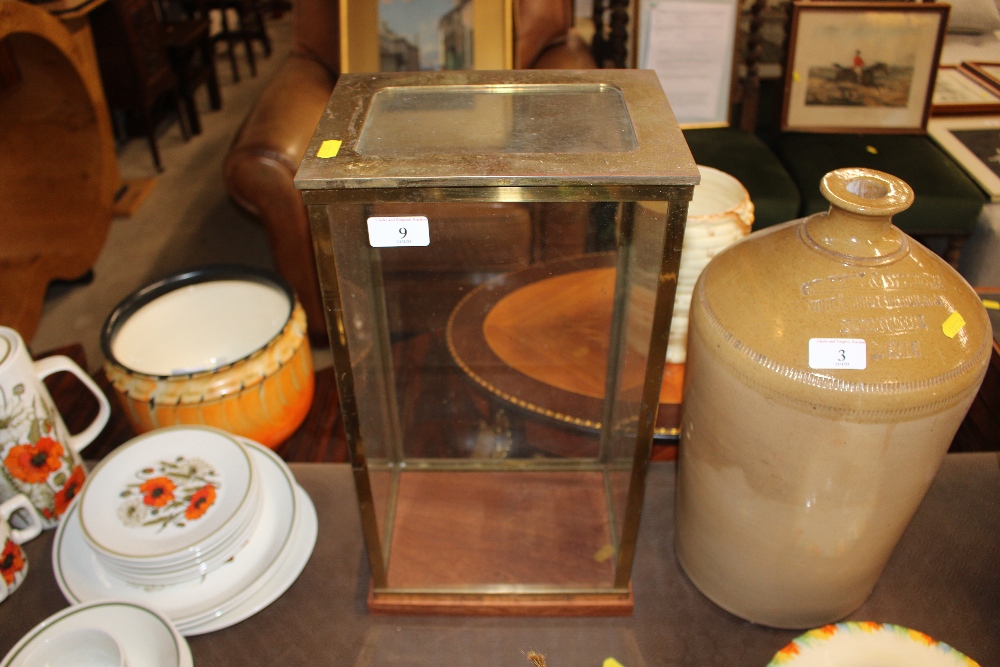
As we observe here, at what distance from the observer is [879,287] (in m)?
0.52

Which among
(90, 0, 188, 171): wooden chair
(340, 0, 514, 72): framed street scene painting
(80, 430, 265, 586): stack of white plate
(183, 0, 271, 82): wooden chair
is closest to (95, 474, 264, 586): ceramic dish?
(80, 430, 265, 586): stack of white plate

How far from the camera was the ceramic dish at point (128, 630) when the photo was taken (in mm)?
535

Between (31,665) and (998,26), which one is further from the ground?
(998,26)

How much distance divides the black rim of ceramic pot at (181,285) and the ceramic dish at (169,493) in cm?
14

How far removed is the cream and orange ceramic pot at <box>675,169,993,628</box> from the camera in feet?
1.68

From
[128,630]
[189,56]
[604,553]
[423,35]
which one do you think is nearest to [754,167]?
[423,35]

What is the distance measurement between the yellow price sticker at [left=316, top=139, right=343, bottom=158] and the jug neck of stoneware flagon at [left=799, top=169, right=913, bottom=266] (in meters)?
0.34

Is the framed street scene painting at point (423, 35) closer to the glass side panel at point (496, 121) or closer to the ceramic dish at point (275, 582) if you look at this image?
the glass side panel at point (496, 121)

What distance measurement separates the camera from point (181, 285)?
937mm

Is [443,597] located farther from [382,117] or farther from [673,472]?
[382,117]

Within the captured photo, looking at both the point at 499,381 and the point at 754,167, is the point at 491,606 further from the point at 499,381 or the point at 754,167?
the point at 754,167

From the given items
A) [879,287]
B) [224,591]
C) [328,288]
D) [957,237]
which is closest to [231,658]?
[224,591]

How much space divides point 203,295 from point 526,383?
0.42 metres

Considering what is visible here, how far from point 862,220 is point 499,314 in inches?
15.4
